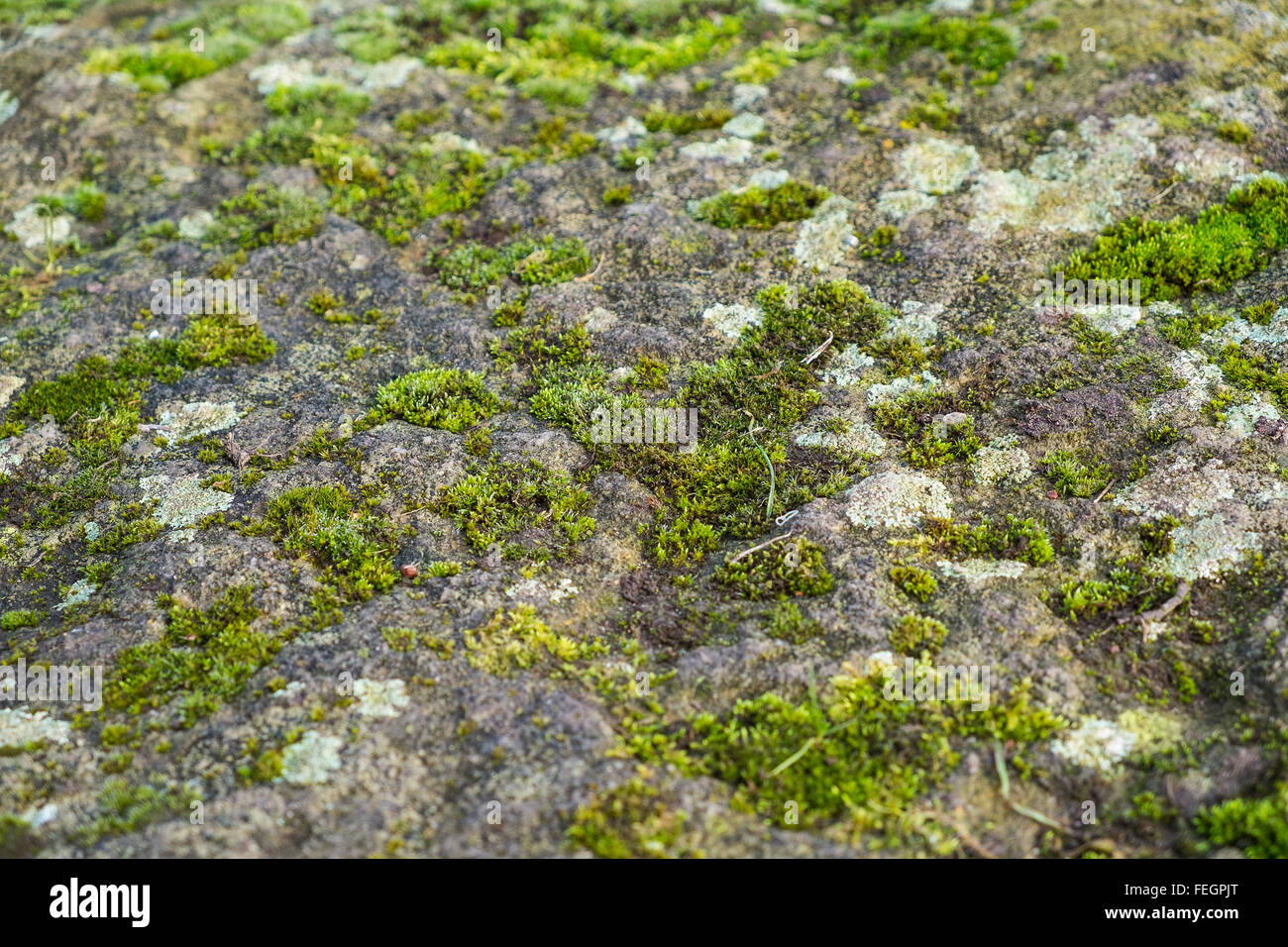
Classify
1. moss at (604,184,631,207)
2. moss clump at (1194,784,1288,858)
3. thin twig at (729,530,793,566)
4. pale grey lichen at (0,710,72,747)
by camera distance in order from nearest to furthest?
moss clump at (1194,784,1288,858), pale grey lichen at (0,710,72,747), thin twig at (729,530,793,566), moss at (604,184,631,207)

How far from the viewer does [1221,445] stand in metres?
7.63

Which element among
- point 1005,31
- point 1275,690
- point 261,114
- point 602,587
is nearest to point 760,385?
point 602,587

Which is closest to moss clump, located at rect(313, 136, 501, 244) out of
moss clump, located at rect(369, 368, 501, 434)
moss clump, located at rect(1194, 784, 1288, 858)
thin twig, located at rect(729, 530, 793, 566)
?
moss clump, located at rect(369, 368, 501, 434)

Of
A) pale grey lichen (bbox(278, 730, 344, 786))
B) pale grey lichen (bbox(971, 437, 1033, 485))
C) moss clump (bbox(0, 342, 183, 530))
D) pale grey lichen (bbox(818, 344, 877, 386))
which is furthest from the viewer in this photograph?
pale grey lichen (bbox(818, 344, 877, 386))

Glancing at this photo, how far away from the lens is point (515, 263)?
1039cm

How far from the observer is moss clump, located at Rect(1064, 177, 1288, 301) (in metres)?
9.09

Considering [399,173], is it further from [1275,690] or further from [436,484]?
[1275,690]

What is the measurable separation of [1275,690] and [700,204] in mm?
7830

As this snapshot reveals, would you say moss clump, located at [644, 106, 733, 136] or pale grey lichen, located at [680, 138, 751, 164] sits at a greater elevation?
moss clump, located at [644, 106, 733, 136]

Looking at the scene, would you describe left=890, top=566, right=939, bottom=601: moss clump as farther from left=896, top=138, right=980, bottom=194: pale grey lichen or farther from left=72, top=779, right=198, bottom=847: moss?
left=896, top=138, right=980, bottom=194: pale grey lichen

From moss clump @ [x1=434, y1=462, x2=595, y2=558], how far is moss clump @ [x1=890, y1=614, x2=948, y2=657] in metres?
2.78

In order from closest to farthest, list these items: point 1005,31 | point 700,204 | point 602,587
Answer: point 602,587 < point 700,204 < point 1005,31

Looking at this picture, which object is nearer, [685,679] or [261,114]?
[685,679]
